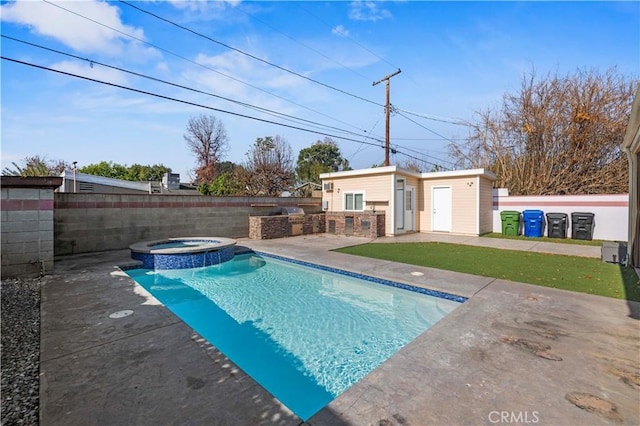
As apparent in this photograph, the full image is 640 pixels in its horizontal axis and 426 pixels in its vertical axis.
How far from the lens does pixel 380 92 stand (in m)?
14.8

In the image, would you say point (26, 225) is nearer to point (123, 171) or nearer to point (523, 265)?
point (523, 265)

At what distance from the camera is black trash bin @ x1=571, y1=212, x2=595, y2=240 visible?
10.1 metres

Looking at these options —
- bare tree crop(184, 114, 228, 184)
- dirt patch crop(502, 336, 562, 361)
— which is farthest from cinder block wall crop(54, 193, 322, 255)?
bare tree crop(184, 114, 228, 184)

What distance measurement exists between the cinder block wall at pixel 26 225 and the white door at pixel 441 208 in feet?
39.9

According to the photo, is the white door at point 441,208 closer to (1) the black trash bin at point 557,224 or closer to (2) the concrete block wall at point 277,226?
(1) the black trash bin at point 557,224

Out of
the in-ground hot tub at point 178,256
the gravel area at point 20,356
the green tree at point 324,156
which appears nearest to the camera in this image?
the gravel area at point 20,356

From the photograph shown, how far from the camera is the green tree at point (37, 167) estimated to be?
33.5ft

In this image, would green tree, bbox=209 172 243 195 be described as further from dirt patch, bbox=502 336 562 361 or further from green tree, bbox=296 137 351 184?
dirt patch, bbox=502 336 562 361

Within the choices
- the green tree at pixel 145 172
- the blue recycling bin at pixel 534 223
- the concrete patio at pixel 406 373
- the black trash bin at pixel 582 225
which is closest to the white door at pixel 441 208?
the blue recycling bin at pixel 534 223

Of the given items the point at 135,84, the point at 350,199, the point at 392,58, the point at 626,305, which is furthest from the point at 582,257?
the point at 135,84

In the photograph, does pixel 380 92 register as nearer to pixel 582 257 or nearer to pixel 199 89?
pixel 199 89

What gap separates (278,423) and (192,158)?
25698mm

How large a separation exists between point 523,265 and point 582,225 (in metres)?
6.21

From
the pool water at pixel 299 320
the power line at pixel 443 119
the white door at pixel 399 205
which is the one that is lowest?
the pool water at pixel 299 320
